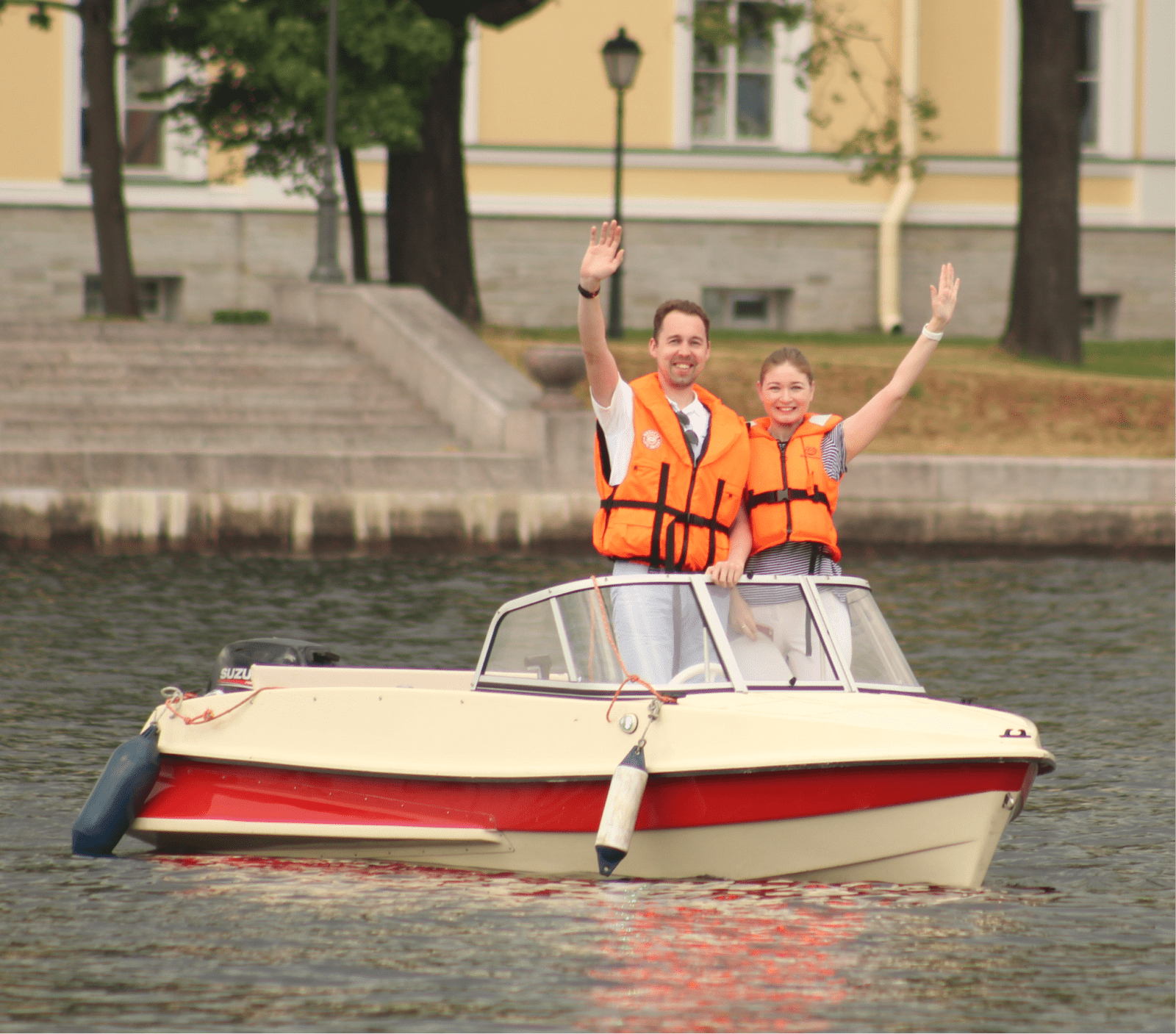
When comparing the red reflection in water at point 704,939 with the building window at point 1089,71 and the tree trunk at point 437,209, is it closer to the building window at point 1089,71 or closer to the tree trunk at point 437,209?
the tree trunk at point 437,209

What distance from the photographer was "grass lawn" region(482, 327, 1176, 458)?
70.6 feet

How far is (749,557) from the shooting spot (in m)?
7.66

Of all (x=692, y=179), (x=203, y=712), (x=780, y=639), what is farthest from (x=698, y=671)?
(x=692, y=179)

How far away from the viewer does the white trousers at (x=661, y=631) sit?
733 cm

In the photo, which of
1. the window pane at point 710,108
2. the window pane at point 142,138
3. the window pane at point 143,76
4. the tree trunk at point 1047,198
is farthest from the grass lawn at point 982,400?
the window pane at point 143,76

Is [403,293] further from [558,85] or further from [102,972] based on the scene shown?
[102,972]

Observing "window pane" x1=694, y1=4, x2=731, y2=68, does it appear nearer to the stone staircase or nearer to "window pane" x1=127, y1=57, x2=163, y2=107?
the stone staircase

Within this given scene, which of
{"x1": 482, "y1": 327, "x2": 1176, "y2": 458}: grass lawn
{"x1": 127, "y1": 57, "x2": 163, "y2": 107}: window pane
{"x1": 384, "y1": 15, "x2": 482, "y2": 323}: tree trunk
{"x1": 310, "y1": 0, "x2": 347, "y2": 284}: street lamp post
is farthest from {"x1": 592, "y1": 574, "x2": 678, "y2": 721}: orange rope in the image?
{"x1": 127, "y1": 57, "x2": 163, "y2": 107}: window pane

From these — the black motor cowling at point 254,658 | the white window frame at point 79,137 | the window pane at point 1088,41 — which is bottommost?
the black motor cowling at point 254,658

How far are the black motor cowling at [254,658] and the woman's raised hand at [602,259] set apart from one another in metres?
2.71

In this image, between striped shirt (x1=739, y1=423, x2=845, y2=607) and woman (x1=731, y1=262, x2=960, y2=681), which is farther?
striped shirt (x1=739, y1=423, x2=845, y2=607)

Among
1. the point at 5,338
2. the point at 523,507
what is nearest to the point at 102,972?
the point at 523,507

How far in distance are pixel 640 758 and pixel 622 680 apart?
357 millimetres

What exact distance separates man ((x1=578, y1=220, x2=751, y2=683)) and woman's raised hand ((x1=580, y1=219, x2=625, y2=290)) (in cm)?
9
